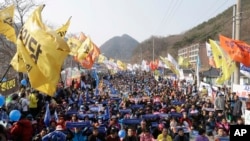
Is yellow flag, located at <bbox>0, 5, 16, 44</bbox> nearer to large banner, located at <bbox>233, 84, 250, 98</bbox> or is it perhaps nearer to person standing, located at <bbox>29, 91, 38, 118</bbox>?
person standing, located at <bbox>29, 91, 38, 118</bbox>

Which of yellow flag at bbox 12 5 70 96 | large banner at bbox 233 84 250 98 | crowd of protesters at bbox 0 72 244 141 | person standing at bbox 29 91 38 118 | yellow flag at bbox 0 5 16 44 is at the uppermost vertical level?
yellow flag at bbox 0 5 16 44

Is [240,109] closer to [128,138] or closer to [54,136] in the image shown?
[128,138]

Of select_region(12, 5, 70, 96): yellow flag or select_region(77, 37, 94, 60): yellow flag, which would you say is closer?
select_region(12, 5, 70, 96): yellow flag

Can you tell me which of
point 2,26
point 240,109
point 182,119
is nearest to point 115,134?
point 182,119

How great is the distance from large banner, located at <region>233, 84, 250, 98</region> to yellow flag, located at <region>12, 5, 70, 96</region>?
11.4 metres

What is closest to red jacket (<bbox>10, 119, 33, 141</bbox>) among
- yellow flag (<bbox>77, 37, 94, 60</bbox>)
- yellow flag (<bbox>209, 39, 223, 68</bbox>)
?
yellow flag (<bbox>209, 39, 223, 68</bbox>)

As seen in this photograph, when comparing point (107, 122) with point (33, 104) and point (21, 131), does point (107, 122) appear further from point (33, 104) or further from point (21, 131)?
point (21, 131)

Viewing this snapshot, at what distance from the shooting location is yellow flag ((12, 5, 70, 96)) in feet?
25.1

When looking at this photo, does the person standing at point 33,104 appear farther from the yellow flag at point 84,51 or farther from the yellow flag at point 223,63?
the yellow flag at point 84,51

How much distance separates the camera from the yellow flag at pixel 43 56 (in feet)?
25.1

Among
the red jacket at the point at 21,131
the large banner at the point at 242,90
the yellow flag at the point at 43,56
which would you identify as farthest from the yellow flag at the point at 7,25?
the large banner at the point at 242,90

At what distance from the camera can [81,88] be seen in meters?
23.4

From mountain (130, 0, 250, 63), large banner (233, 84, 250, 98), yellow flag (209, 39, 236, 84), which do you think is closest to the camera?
large banner (233, 84, 250, 98)

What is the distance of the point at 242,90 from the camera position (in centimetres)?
1723
